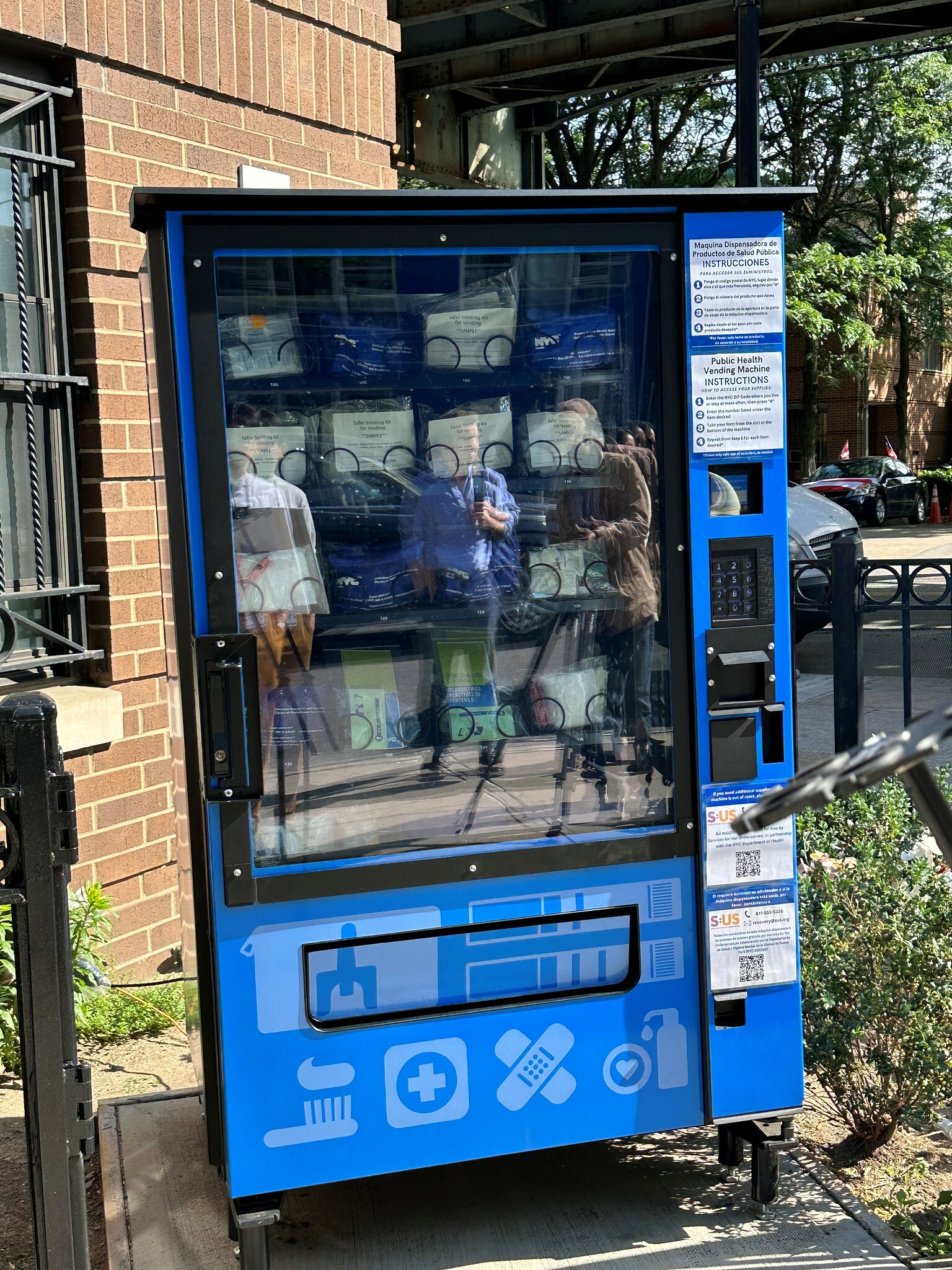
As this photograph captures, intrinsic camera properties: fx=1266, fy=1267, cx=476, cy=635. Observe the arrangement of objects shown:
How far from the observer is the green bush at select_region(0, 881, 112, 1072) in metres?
3.62

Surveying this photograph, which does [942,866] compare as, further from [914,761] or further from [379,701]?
[914,761]

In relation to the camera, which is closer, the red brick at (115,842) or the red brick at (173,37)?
the red brick at (115,842)

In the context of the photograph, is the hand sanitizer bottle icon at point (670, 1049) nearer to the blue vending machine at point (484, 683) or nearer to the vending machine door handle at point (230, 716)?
the blue vending machine at point (484, 683)

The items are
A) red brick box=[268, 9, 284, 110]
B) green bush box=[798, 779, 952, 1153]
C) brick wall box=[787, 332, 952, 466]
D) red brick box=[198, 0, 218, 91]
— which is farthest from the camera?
brick wall box=[787, 332, 952, 466]

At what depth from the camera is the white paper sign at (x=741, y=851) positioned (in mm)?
2824

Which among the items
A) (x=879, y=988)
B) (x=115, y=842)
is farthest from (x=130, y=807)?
(x=879, y=988)

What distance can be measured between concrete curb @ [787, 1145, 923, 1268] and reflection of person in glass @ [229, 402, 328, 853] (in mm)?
1579

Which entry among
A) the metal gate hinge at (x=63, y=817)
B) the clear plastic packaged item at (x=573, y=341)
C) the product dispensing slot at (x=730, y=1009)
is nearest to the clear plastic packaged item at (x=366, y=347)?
the clear plastic packaged item at (x=573, y=341)

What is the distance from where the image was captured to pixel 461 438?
9.30 ft

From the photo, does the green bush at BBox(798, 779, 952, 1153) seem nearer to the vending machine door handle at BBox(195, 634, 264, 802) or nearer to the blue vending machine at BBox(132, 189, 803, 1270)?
the blue vending machine at BBox(132, 189, 803, 1270)

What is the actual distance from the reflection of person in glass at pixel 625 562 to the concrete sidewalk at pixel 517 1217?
1.03m

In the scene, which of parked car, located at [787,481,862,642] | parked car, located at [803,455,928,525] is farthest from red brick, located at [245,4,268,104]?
parked car, located at [803,455,928,525]

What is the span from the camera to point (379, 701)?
2.86 metres

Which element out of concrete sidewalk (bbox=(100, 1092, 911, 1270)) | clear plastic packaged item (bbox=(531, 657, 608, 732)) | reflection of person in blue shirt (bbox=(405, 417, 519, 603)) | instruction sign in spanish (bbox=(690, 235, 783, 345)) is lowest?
concrete sidewalk (bbox=(100, 1092, 911, 1270))
